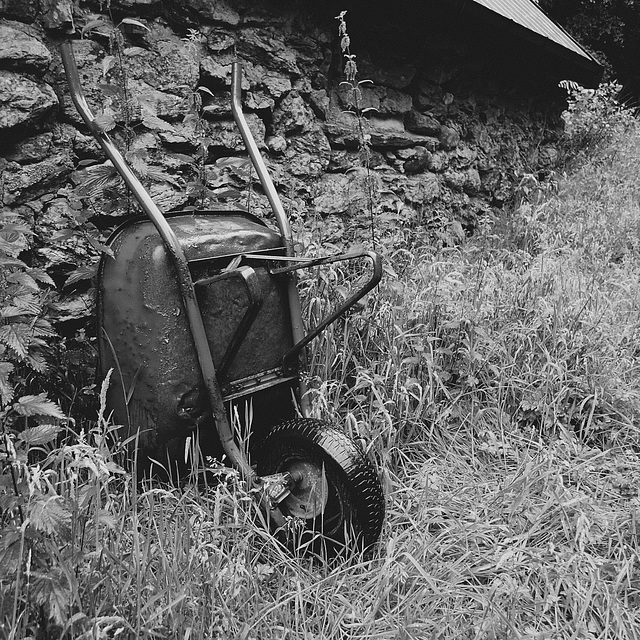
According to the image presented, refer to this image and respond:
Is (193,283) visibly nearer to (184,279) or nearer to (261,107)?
(184,279)

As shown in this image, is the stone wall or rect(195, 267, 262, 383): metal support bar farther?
the stone wall

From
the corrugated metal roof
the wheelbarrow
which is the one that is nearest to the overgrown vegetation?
the wheelbarrow

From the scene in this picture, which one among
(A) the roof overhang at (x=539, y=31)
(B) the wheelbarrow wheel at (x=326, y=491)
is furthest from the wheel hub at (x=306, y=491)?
(A) the roof overhang at (x=539, y=31)

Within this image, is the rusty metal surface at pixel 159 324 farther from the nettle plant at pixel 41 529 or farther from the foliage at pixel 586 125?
the foliage at pixel 586 125

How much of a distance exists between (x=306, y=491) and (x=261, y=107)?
1.91 metres

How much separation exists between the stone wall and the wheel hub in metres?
1.10

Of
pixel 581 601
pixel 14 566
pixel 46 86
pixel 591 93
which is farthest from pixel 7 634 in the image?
pixel 591 93

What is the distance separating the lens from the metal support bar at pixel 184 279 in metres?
1.64

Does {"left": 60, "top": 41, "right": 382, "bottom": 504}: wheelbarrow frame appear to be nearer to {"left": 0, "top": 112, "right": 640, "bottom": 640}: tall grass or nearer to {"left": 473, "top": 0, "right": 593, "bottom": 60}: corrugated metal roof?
{"left": 0, "top": 112, "right": 640, "bottom": 640}: tall grass

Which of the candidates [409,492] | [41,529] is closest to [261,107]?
[409,492]

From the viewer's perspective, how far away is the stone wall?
2.08 metres

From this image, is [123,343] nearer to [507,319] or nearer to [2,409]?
[2,409]

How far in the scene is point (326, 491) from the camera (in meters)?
1.66

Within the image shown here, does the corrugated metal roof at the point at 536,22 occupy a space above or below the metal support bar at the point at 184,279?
above
